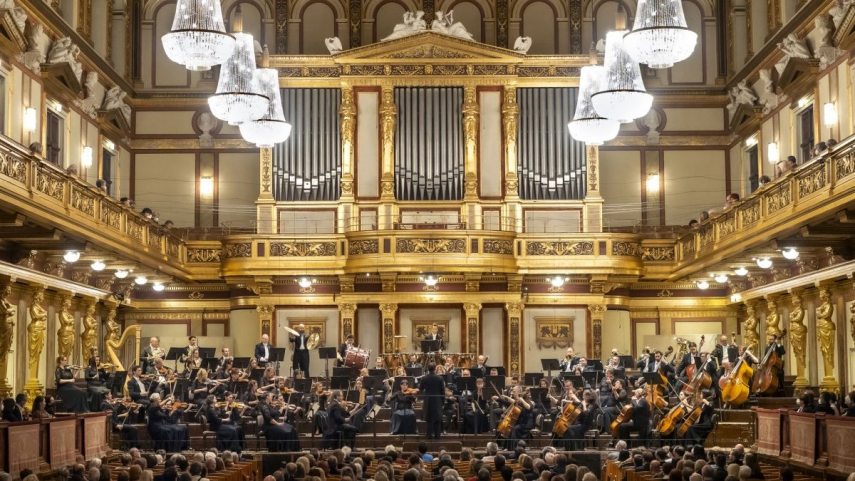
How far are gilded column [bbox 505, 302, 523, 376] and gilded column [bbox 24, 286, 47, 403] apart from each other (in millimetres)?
10575

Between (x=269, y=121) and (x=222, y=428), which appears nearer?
(x=269, y=121)

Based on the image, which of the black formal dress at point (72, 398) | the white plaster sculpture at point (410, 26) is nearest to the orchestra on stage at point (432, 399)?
the black formal dress at point (72, 398)

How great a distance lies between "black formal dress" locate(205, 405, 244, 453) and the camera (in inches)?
785

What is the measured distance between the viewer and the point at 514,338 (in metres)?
28.6

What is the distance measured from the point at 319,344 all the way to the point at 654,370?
8.81 m

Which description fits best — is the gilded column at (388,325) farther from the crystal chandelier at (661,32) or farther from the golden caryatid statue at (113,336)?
the crystal chandelier at (661,32)

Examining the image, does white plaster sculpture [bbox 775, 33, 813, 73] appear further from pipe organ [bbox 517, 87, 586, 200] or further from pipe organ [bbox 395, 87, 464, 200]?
pipe organ [bbox 395, 87, 464, 200]

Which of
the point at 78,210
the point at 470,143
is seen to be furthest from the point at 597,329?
the point at 78,210

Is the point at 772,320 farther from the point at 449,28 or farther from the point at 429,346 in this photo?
the point at 449,28

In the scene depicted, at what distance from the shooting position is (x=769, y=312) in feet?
86.0

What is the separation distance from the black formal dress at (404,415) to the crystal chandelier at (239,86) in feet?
20.4

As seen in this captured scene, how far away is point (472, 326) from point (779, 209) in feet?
32.2

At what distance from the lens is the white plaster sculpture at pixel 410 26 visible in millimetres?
29531

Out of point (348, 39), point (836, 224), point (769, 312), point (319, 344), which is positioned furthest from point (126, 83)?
point (836, 224)
